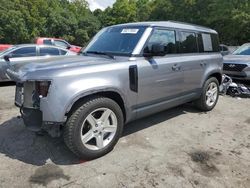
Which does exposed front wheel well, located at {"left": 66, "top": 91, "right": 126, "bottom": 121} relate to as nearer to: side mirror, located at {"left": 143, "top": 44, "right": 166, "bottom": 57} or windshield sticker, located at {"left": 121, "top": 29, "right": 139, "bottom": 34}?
side mirror, located at {"left": 143, "top": 44, "right": 166, "bottom": 57}

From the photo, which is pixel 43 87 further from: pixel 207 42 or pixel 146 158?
pixel 207 42

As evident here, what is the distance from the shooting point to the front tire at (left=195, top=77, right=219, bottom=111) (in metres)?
6.18

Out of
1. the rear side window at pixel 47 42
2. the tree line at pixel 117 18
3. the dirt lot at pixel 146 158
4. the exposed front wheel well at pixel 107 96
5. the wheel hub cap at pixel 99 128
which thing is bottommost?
the dirt lot at pixel 146 158

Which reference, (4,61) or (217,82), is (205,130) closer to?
(217,82)

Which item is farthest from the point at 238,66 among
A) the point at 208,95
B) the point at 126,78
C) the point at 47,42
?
the point at 47,42

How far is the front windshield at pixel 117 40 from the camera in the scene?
460cm

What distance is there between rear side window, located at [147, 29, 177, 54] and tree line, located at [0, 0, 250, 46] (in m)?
24.6

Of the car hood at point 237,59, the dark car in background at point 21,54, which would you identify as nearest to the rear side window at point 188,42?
the car hood at point 237,59

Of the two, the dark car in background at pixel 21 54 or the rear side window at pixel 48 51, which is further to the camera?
the rear side window at pixel 48 51

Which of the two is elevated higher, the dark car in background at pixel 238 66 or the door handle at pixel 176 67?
the door handle at pixel 176 67

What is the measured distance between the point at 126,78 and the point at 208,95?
2.93 meters

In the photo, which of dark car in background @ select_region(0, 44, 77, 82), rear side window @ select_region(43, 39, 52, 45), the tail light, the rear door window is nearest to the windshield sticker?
the tail light

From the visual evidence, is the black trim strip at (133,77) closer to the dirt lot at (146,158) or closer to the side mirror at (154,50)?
the side mirror at (154,50)

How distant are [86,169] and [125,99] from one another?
1.15 meters
